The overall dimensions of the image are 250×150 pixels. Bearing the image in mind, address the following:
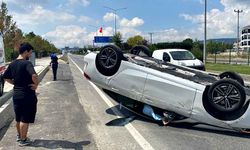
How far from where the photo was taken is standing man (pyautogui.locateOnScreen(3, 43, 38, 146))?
257 inches

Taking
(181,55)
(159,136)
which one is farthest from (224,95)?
(181,55)

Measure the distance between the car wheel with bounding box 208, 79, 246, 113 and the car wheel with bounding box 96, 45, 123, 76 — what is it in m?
2.48

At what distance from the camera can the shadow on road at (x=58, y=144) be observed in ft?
21.4

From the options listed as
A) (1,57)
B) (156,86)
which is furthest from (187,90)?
(1,57)

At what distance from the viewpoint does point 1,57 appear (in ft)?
45.8

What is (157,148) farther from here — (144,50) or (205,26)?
(205,26)

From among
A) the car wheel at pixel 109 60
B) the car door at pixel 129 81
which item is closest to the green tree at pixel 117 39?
the car wheel at pixel 109 60

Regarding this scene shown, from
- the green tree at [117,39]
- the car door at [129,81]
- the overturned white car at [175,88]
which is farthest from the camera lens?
the green tree at [117,39]

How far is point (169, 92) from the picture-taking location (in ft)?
26.3

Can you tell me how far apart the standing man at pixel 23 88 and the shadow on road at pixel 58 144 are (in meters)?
0.24

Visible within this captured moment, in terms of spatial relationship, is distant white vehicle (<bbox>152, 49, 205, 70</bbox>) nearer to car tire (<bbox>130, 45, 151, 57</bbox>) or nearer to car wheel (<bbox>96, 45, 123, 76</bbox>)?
car tire (<bbox>130, 45, 151, 57</bbox>)

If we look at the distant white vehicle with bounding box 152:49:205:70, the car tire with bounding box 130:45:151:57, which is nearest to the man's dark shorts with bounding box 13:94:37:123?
the car tire with bounding box 130:45:151:57

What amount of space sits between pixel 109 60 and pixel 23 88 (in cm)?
302

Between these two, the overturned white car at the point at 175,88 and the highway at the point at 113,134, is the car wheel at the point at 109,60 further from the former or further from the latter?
the highway at the point at 113,134
